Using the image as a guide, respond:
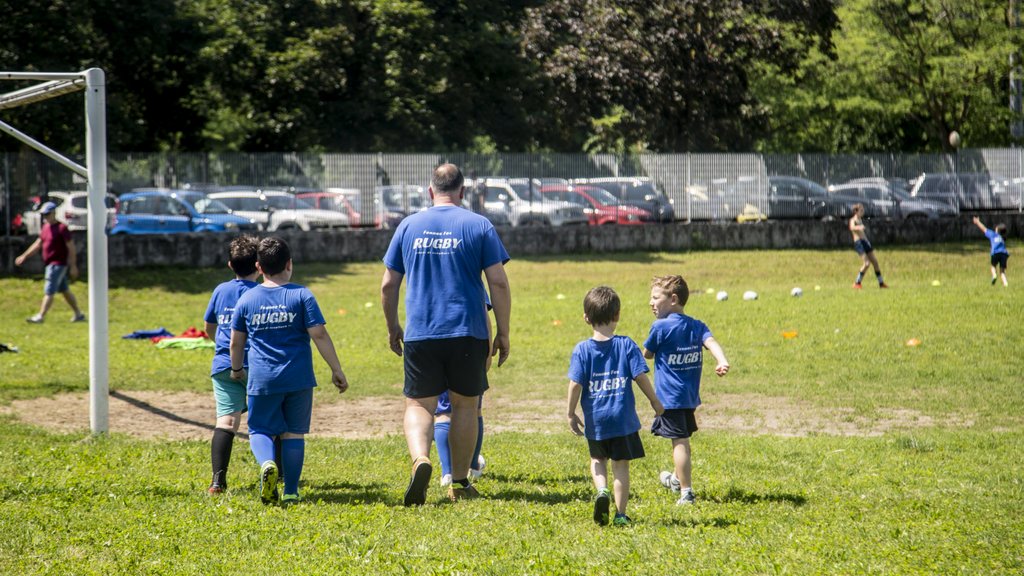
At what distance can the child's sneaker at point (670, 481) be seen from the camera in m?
7.02

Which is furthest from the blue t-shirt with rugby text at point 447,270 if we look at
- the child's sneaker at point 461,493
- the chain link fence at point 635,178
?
the chain link fence at point 635,178

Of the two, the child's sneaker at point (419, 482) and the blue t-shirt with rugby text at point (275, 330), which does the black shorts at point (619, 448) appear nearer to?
the child's sneaker at point (419, 482)

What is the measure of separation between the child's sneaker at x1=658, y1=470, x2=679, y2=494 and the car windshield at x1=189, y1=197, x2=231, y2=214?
69.9 feet

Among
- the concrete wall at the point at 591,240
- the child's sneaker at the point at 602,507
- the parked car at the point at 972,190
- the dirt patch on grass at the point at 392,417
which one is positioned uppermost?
the parked car at the point at 972,190

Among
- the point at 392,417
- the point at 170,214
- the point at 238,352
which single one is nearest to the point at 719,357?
the point at 238,352

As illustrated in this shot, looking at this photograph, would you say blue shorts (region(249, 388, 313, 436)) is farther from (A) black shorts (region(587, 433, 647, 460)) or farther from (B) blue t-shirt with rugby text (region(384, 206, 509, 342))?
(A) black shorts (region(587, 433, 647, 460))

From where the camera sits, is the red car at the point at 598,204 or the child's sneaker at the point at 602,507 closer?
the child's sneaker at the point at 602,507

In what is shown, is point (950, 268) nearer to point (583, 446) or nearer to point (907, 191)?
point (907, 191)

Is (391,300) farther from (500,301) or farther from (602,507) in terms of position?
(602,507)

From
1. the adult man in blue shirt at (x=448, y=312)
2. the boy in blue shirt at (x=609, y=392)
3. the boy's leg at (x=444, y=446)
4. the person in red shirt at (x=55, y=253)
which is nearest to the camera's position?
the boy in blue shirt at (x=609, y=392)

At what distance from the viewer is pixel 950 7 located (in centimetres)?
3528

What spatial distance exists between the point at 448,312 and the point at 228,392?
5.32ft

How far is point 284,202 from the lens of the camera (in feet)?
90.9

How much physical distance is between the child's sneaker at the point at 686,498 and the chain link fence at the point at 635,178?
21.5m
